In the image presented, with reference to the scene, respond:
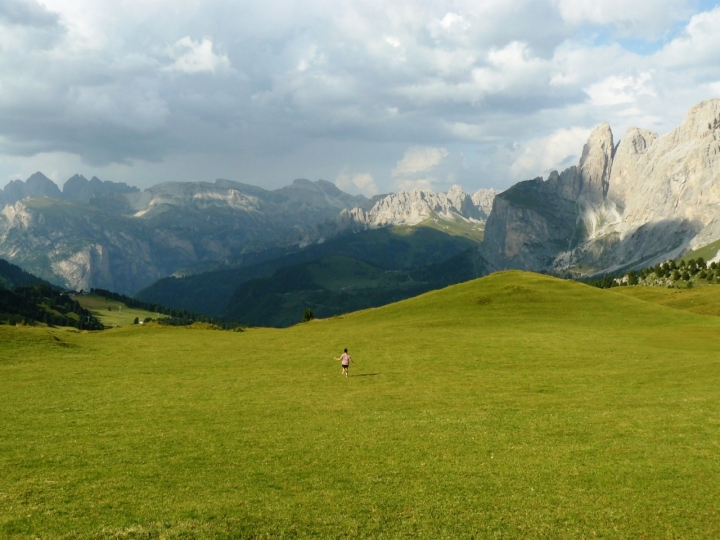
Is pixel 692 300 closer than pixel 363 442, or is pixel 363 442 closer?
pixel 363 442

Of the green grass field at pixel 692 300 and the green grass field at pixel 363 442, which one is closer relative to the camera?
the green grass field at pixel 363 442

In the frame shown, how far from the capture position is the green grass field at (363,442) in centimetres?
2242

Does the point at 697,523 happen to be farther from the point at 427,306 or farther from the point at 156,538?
the point at 427,306

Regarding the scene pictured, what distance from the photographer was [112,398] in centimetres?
4528

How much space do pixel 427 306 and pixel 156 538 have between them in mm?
102223

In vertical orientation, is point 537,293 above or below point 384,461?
above

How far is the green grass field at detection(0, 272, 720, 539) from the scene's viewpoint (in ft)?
73.6

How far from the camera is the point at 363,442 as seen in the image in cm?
3312

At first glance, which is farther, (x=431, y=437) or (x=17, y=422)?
(x=17, y=422)

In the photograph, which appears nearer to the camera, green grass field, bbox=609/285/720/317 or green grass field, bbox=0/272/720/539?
green grass field, bbox=0/272/720/539

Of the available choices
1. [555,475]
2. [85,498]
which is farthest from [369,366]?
[85,498]

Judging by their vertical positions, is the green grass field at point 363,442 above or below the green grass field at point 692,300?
below

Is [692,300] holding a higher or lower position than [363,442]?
higher

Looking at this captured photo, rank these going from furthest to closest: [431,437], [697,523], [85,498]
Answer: [431,437]
[85,498]
[697,523]
